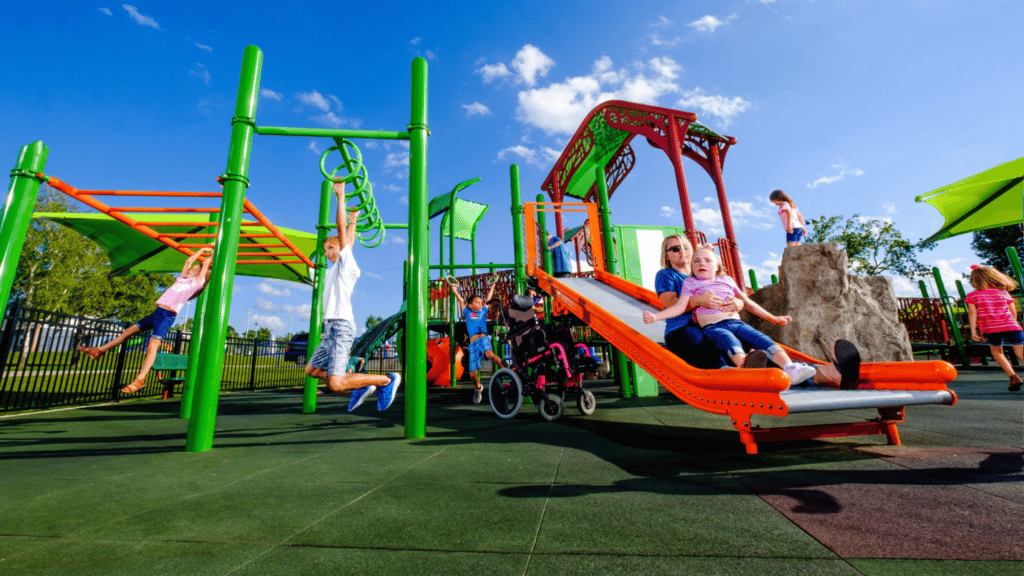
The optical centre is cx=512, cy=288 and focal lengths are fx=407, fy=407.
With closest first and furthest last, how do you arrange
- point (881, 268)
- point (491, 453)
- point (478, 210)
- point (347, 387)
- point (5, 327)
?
point (491, 453) → point (347, 387) → point (5, 327) → point (478, 210) → point (881, 268)

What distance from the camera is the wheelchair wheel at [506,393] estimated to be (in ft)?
15.2

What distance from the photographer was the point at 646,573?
1.18m

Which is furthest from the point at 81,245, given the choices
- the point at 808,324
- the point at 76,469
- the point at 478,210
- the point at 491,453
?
the point at 808,324

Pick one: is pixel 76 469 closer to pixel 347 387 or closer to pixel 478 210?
pixel 347 387

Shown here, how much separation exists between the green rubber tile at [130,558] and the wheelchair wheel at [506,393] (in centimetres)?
338

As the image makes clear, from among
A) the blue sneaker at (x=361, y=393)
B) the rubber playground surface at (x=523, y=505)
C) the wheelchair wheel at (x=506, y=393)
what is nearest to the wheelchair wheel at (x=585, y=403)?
the wheelchair wheel at (x=506, y=393)

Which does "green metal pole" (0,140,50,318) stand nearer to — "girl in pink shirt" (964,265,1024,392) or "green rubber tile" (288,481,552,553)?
"green rubber tile" (288,481,552,553)

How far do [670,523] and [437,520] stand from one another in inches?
35.8

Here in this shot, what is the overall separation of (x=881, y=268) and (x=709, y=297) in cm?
3049

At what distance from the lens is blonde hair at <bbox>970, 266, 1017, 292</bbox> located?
19.5 feet

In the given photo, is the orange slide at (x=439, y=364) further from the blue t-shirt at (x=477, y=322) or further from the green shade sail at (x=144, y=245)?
the green shade sail at (x=144, y=245)

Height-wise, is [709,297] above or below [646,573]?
above

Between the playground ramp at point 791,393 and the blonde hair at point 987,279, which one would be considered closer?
the playground ramp at point 791,393

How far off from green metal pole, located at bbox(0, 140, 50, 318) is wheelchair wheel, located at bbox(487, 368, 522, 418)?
4155 millimetres
